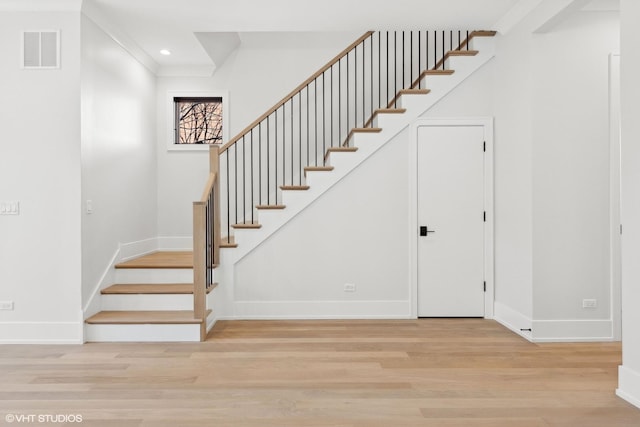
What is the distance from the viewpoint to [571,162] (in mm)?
4277

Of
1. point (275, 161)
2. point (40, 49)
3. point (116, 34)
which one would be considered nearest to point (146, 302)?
point (275, 161)

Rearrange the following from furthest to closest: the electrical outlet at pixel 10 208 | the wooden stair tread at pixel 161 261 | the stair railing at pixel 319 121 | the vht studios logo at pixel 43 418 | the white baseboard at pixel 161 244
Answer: the stair railing at pixel 319 121 < the white baseboard at pixel 161 244 < the wooden stair tread at pixel 161 261 < the electrical outlet at pixel 10 208 < the vht studios logo at pixel 43 418

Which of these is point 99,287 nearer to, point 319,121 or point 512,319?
point 319,121

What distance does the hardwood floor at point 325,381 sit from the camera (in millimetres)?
2768

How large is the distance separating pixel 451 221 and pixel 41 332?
4370mm

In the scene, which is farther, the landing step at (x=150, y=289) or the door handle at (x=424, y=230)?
the door handle at (x=424, y=230)

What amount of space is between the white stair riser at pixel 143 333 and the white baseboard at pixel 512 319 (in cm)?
318

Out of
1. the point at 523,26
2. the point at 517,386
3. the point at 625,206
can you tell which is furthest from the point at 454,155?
the point at 517,386

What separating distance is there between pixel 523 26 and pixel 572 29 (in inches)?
17.3

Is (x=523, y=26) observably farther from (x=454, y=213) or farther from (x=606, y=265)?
(x=606, y=265)

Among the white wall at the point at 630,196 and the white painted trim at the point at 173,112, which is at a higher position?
the white painted trim at the point at 173,112

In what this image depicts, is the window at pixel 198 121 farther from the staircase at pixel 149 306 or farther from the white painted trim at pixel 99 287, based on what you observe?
the white painted trim at pixel 99 287

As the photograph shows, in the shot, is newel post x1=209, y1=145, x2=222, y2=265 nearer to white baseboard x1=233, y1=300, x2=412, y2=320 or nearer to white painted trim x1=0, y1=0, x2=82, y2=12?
white baseboard x1=233, y1=300, x2=412, y2=320

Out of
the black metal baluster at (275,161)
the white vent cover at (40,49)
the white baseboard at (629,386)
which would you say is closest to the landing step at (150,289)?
the black metal baluster at (275,161)
